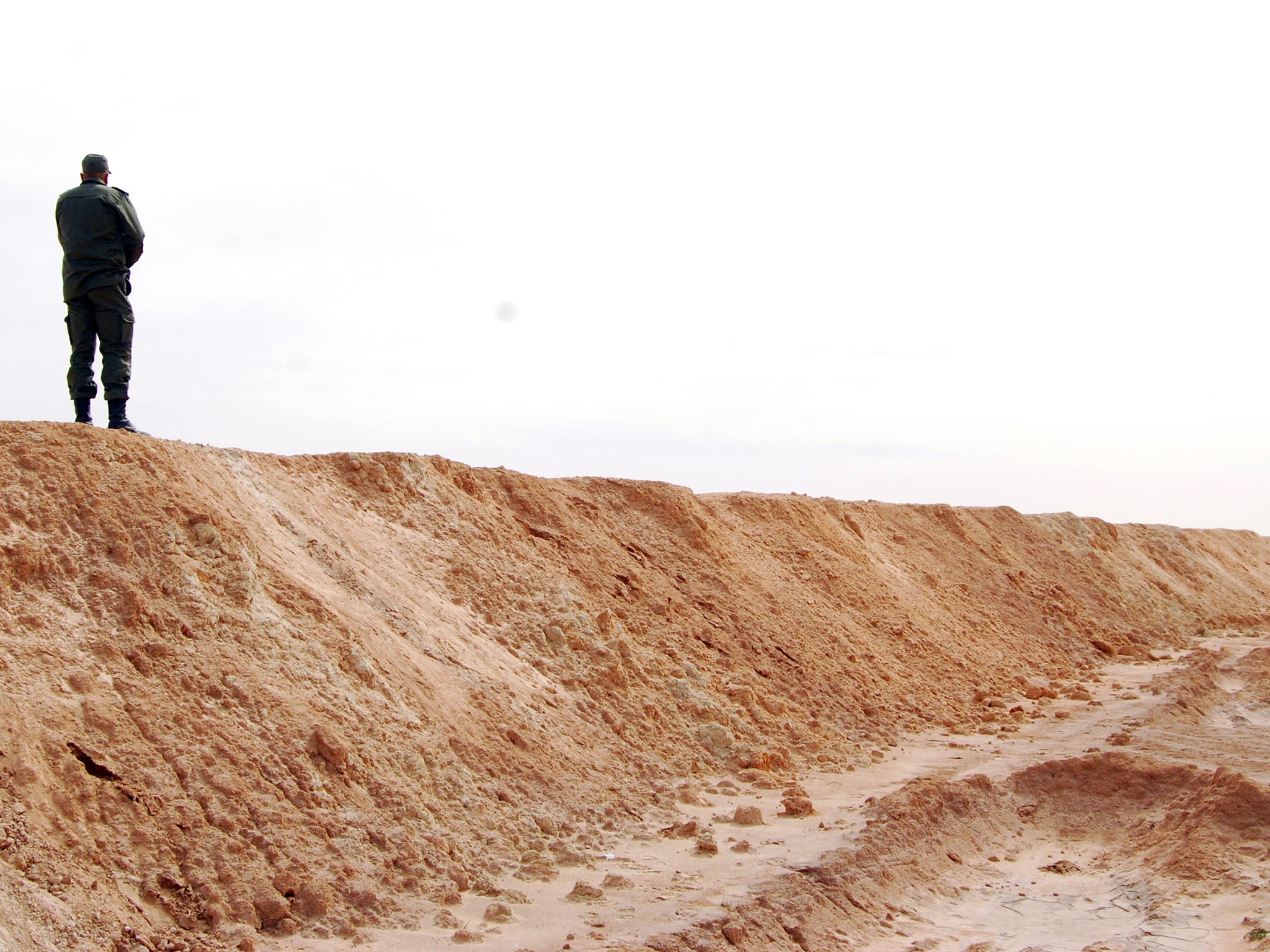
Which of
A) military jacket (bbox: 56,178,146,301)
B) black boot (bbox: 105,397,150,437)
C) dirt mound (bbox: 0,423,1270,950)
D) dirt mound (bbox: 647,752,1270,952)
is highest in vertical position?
military jacket (bbox: 56,178,146,301)

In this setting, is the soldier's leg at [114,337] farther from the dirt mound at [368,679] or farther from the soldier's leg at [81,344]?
the dirt mound at [368,679]

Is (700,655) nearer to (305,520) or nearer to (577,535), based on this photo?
(577,535)

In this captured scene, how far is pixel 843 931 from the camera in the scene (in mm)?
5664

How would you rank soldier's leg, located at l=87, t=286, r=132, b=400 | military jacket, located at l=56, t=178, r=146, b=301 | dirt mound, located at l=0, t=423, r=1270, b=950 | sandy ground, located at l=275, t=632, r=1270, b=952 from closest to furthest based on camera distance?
dirt mound, located at l=0, t=423, r=1270, b=950 → sandy ground, located at l=275, t=632, r=1270, b=952 → military jacket, located at l=56, t=178, r=146, b=301 → soldier's leg, located at l=87, t=286, r=132, b=400

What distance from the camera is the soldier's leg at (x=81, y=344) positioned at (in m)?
7.36

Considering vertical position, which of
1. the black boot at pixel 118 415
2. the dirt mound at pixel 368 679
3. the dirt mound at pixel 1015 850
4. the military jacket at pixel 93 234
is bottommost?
the dirt mound at pixel 1015 850

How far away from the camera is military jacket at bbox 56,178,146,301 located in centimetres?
719

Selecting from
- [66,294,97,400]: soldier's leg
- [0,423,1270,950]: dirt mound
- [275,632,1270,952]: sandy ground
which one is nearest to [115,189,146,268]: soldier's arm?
[66,294,97,400]: soldier's leg

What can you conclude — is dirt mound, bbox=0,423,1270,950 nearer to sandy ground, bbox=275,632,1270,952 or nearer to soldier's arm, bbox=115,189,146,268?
sandy ground, bbox=275,632,1270,952

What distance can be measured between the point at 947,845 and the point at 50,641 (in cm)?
596

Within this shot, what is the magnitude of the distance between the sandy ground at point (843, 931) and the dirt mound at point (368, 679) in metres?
0.29

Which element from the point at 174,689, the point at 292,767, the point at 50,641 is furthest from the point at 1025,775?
the point at 50,641

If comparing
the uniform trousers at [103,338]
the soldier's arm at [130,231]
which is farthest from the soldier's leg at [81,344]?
the soldier's arm at [130,231]

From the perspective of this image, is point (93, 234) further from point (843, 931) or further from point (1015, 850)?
point (1015, 850)
